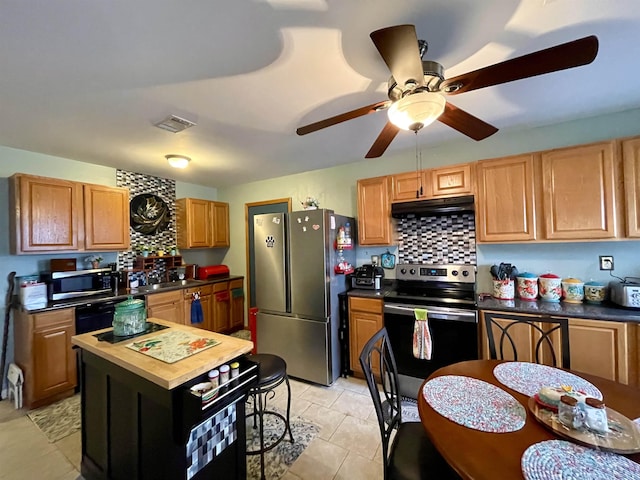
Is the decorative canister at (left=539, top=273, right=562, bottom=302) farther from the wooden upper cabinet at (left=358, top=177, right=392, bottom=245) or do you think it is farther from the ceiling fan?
the ceiling fan

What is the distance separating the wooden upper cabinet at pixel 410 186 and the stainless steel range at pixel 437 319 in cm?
80

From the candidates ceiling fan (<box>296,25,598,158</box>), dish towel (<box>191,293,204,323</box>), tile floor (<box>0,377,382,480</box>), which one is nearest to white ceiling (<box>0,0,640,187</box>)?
ceiling fan (<box>296,25,598,158</box>)

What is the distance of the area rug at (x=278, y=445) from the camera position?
1.66 metres

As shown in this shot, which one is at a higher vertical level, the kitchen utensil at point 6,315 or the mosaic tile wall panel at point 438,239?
Result: the mosaic tile wall panel at point 438,239

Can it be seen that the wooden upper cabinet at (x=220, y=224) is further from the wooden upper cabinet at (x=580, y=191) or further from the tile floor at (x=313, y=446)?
the wooden upper cabinet at (x=580, y=191)

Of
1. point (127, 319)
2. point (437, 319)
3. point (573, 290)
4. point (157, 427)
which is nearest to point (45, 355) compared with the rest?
point (127, 319)

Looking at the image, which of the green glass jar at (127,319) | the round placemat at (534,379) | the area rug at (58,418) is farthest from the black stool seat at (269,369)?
the area rug at (58,418)

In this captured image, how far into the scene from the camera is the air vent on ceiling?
2.06 meters

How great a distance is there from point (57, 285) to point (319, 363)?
274cm

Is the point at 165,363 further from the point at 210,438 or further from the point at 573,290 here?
the point at 573,290

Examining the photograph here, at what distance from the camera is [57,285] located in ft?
8.55

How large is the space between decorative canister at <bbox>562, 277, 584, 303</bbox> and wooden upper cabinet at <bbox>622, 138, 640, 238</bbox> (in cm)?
49

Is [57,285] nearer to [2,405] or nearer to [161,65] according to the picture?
[2,405]

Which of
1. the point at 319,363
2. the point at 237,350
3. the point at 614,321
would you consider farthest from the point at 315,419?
the point at 614,321
